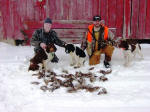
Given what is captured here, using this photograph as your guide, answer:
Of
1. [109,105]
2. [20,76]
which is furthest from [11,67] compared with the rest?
[109,105]

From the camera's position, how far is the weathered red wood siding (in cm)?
748

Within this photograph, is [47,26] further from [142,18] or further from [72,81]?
[142,18]

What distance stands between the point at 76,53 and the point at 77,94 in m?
1.55

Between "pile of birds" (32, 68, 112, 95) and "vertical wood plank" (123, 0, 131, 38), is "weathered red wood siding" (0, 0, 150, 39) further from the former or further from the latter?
"pile of birds" (32, 68, 112, 95)

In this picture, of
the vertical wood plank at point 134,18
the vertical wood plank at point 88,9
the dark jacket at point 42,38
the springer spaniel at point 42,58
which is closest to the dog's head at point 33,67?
the springer spaniel at point 42,58

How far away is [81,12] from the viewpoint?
7555 millimetres

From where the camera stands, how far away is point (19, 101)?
3.63 meters

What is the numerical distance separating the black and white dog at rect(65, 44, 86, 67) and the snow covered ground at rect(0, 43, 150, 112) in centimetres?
18

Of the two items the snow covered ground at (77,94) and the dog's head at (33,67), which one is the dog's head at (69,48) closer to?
the snow covered ground at (77,94)

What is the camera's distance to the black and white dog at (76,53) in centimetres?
523

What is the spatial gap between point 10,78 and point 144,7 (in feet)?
17.1

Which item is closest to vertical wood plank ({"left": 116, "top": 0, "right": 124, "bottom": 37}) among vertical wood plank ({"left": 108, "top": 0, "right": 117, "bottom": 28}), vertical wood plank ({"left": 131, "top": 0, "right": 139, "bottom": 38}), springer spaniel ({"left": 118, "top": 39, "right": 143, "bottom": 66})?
vertical wood plank ({"left": 108, "top": 0, "right": 117, "bottom": 28})

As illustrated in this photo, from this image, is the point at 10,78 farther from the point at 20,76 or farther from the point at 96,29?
the point at 96,29

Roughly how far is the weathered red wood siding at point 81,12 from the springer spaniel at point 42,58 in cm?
277
